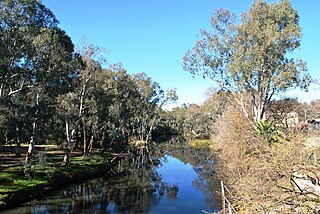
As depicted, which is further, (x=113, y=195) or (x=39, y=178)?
(x=113, y=195)

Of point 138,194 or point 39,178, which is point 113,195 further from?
point 39,178

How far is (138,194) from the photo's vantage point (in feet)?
76.0

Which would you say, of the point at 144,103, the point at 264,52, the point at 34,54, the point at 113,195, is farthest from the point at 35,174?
the point at 144,103

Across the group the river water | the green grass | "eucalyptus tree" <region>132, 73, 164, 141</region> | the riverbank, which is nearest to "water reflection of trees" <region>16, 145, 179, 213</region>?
the river water

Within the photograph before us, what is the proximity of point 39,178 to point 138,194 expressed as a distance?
7.66m

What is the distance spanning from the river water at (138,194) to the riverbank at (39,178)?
62cm

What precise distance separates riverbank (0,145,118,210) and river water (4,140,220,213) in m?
0.62

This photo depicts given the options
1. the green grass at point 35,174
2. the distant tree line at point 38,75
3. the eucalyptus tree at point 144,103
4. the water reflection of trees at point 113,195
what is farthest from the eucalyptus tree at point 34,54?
the eucalyptus tree at point 144,103

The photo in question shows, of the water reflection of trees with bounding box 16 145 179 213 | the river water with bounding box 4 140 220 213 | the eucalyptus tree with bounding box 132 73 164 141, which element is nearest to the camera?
the water reflection of trees with bounding box 16 145 179 213

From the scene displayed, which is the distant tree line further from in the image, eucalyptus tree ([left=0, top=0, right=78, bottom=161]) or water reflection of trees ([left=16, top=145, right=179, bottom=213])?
water reflection of trees ([left=16, top=145, right=179, bottom=213])

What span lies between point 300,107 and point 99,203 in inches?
1169

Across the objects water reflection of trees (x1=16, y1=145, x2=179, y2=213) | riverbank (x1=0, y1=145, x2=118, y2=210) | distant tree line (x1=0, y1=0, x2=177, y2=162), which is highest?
distant tree line (x1=0, y1=0, x2=177, y2=162)

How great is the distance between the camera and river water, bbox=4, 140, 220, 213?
62.3 ft

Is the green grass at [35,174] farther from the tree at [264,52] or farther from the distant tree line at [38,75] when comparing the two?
the tree at [264,52]
